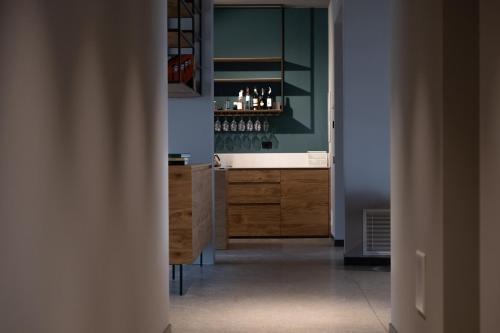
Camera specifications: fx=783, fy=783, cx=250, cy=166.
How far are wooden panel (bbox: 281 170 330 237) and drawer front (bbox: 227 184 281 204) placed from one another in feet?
0.29

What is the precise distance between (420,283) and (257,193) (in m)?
6.44

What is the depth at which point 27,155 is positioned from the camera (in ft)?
6.17

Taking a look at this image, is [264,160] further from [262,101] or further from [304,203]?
[304,203]

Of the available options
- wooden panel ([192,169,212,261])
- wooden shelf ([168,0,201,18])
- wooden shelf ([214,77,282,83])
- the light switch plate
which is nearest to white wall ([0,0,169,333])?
the light switch plate

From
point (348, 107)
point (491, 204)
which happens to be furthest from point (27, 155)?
point (348, 107)

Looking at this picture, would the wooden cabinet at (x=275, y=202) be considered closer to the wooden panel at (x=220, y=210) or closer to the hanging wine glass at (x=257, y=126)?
the hanging wine glass at (x=257, y=126)

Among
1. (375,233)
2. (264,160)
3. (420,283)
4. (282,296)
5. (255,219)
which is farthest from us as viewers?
(264,160)

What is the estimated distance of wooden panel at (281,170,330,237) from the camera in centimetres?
966

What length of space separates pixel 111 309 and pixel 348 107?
4730 millimetres

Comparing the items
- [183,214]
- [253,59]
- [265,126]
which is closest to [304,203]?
[265,126]

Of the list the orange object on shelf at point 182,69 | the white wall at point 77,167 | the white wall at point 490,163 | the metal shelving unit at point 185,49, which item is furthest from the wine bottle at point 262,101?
the white wall at point 490,163

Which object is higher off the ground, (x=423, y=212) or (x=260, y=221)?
(x=423, y=212)

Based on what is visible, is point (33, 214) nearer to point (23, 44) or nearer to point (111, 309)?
point (23, 44)

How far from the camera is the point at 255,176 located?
972 centimetres
